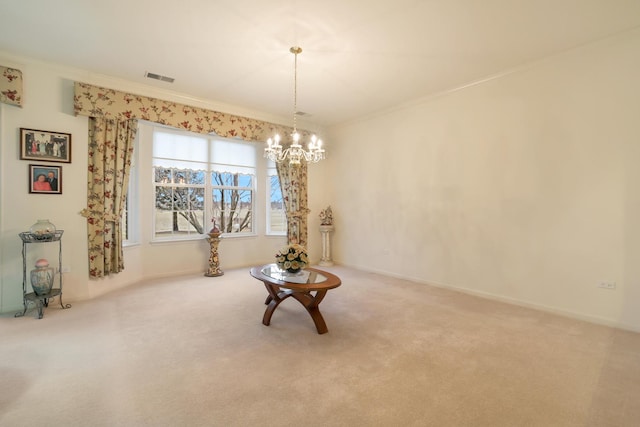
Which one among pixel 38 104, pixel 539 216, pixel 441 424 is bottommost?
pixel 441 424

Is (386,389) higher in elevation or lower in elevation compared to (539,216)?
lower

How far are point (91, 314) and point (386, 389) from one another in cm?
336

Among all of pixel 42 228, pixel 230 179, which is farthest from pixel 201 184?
pixel 42 228

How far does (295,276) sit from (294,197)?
10.0ft

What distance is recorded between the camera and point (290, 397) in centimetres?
198

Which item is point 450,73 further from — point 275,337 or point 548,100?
point 275,337

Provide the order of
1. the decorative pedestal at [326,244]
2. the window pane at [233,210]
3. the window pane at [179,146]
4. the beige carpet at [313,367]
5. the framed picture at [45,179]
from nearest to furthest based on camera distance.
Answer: the beige carpet at [313,367] < the framed picture at [45,179] < the window pane at [179,146] < the window pane at [233,210] < the decorative pedestal at [326,244]

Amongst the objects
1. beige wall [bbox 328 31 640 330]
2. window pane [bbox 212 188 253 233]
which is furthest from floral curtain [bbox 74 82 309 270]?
beige wall [bbox 328 31 640 330]

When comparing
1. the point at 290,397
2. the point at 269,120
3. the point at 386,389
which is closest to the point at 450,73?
the point at 269,120

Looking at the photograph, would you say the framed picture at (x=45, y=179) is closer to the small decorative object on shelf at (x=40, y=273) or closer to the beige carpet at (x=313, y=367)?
the small decorative object on shelf at (x=40, y=273)

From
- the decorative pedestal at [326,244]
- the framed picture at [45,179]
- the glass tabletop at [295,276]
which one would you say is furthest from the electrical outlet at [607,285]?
the framed picture at [45,179]

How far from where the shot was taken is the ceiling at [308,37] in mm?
2658

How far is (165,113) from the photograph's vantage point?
454 centimetres

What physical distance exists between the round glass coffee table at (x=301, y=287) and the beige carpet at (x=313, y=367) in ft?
0.57
